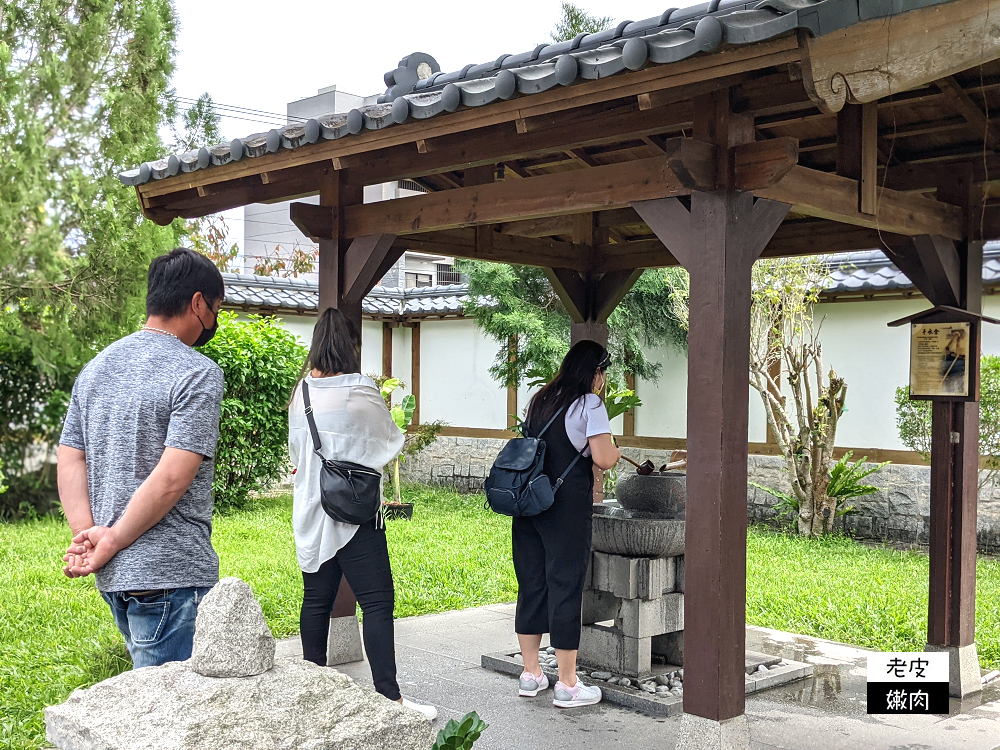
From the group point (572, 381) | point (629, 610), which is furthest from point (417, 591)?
point (572, 381)

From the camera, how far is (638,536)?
16.6ft

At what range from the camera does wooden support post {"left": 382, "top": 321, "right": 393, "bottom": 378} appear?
16.1m

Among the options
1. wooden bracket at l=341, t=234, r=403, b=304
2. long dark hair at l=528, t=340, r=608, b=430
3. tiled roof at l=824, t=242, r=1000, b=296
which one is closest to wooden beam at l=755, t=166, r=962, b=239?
long dark hair at l=528, t=340, r=608, b=430

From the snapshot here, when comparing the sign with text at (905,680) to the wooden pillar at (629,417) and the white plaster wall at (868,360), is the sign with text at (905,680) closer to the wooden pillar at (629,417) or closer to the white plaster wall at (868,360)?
the white plaster wall at (868,360)

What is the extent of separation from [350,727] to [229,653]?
37cm

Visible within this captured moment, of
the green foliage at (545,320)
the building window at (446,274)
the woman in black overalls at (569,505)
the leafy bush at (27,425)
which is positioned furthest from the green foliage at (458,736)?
the building window at (446,274)

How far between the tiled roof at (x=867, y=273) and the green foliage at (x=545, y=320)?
196cm

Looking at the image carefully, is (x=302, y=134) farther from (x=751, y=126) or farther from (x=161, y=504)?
(x=161, y=504)

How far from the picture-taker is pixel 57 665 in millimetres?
5414

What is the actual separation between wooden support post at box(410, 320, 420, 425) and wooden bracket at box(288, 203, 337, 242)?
1065 centimetres

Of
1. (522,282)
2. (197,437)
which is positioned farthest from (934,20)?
(522,282)

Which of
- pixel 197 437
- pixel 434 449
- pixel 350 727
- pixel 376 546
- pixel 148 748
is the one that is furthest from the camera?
pixel 434 449

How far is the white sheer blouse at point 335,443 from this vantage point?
417 cm

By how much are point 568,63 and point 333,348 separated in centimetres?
161
